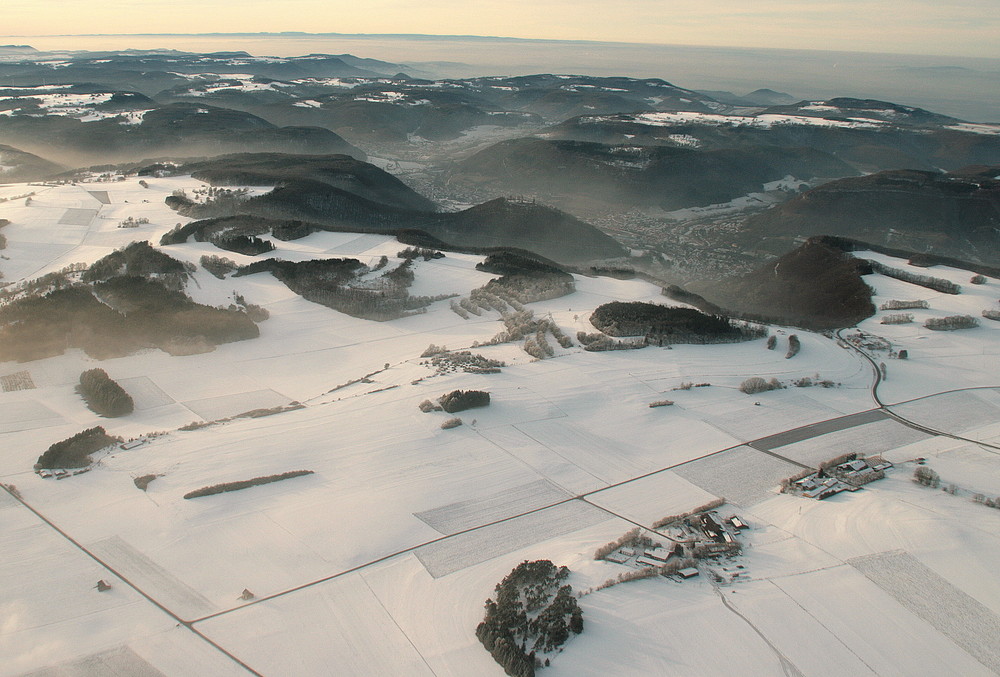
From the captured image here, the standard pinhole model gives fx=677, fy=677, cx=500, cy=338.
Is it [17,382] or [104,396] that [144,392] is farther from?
[17,382]

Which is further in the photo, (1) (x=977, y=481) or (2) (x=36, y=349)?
(2) (x=36, y=349)

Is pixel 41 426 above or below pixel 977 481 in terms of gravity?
below

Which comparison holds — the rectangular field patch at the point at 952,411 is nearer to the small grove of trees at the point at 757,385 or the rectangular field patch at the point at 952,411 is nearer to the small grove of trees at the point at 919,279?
the small grove of trees at the point at 757,385

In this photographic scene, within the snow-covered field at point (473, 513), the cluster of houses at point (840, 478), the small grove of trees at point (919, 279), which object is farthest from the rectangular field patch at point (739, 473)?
the small grove of trees at point (919, 279)

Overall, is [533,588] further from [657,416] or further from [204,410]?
[204,410]

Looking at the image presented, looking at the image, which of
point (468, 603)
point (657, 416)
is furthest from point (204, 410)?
point (657, 416)

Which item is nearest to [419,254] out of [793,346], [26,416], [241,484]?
[793,346]
